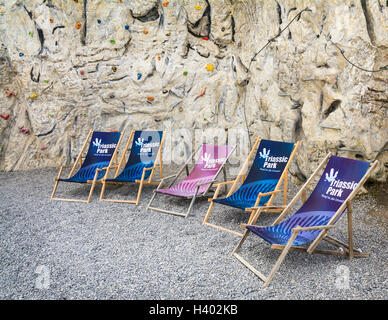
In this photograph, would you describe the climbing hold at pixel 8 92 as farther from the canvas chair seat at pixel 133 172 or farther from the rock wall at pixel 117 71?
the canvas chair seat at pixel 133 172

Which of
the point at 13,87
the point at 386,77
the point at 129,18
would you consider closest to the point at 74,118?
the point at 13,87

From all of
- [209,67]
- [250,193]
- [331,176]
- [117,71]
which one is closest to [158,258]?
[250,193]

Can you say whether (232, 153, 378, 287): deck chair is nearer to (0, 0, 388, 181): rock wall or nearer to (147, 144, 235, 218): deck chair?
(147, 144, 235, 218): deck chair

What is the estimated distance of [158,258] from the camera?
9.30 ft

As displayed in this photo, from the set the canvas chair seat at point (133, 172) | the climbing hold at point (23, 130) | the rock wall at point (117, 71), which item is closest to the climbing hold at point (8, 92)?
the rock wall at point (117, 71)

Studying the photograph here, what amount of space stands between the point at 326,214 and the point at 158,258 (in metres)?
1.39

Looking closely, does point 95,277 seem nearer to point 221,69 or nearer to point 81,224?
point 81,224

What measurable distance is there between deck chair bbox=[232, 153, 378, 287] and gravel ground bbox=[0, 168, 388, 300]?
0.14 metres

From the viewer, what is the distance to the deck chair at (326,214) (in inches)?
100

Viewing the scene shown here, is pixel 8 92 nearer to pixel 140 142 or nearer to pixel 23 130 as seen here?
pixel 23 130

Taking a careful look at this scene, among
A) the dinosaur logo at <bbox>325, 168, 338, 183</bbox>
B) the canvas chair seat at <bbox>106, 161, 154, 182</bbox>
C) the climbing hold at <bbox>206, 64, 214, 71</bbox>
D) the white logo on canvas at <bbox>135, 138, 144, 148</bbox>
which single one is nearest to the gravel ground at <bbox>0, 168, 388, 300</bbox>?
the canvas chair seat at <bbox>106, 161, 154, 182</bbox>

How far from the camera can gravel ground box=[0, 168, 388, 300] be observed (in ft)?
7.61

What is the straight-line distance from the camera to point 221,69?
20.9ft

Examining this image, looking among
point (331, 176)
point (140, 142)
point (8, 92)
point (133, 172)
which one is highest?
point (331, 176)
